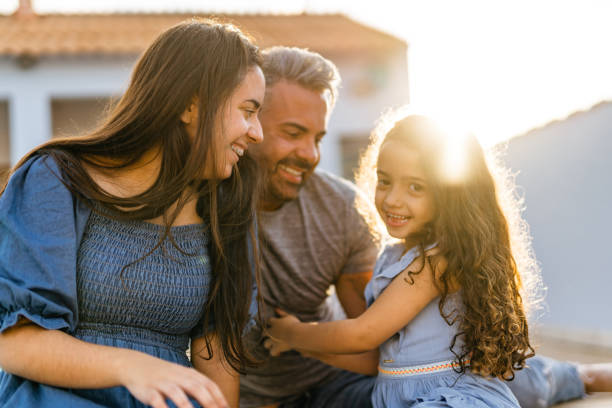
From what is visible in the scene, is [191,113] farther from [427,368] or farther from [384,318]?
[427,368]

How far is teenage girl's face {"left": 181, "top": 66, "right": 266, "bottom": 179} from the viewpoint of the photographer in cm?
182

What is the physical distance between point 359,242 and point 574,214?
3884mm

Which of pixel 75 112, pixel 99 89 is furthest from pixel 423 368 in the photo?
pixel 75 112

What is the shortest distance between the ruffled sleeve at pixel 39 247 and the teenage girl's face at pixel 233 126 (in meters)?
0.41

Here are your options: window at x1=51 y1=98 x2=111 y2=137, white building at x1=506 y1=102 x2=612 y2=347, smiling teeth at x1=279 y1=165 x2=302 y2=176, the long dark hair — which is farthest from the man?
window at x1=51 y1=98 x2=111 y2=137

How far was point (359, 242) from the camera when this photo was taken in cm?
288

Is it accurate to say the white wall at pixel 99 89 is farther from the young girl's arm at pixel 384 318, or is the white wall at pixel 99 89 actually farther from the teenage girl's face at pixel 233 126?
the teenage girl's face at pixel 233 126

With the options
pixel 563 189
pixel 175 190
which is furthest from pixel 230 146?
pixel 563 189

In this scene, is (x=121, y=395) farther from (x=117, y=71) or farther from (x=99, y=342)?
(x=117, y=71)

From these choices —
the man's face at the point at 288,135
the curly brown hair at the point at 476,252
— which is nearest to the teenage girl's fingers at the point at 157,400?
the curly brown hair at the point at 476,252

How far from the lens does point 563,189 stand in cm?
618

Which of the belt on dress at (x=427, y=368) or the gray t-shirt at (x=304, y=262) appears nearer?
the belt on dress at (x=427, y=368)

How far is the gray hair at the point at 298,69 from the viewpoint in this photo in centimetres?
273

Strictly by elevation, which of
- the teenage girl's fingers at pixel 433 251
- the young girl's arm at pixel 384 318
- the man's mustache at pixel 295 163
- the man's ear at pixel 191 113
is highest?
the man's ear at pixel 191 113
